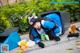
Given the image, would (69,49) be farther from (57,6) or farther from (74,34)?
(57,6)

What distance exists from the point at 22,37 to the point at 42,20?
858 millimetres

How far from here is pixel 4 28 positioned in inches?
381

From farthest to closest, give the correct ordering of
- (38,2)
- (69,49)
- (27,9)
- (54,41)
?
(38,2) < (27,9) < (54,41) < (69,49)

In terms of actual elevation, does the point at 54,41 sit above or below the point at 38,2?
below

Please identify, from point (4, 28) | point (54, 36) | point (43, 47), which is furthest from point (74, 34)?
point (4, 28)

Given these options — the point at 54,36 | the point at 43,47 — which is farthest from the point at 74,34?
the point at 43,47

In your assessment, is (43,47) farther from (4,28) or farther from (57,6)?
(57,6)

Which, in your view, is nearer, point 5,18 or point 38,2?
point 5,18

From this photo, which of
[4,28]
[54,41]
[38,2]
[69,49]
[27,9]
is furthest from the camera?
[38,2]

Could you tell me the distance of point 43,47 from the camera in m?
8.45

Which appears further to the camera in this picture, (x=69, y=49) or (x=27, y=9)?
(x=27, y=9)

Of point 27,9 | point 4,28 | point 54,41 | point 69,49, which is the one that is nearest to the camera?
point 69,49

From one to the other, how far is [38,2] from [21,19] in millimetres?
1526

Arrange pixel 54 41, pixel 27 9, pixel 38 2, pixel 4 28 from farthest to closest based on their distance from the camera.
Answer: pixel 38 2 < pixel 27 9 < pixel 4 28 < pixel 54 41
